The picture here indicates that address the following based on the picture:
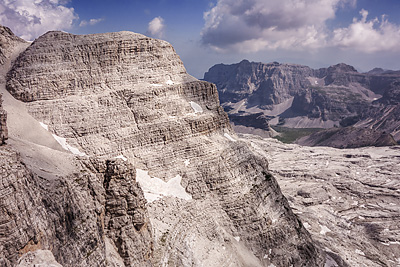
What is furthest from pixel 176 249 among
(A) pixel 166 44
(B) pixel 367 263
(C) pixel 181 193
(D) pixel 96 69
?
(B) pixel 367 263

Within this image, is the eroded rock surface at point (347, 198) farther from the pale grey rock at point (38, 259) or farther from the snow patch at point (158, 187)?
the pale grey rock at point (38, 259)

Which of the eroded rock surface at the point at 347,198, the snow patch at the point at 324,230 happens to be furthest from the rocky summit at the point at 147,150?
the eroded rock surface at the point at 347,198

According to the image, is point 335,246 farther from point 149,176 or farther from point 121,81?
point 121,81

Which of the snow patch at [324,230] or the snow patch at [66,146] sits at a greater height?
the snow patch at [66,146]

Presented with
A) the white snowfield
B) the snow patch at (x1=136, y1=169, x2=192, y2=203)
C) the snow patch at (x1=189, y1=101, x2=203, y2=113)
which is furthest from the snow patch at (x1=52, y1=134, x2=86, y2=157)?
the snow patch at (x1=189, y1=101, x2=203, y2=113)

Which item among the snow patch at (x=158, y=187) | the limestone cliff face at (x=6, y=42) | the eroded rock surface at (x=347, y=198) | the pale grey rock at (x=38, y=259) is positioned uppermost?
the limestone cliff face at (x=6, y=42)

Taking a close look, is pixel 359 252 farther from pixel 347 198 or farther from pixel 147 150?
pixel 147 150

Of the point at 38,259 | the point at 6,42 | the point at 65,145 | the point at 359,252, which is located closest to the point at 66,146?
the point at 65,145

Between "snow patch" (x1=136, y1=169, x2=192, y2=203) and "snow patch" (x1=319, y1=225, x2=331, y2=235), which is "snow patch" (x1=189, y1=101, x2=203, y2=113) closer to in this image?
"snow patch" (x1=136, y1=169, x2=192, y2=203)
